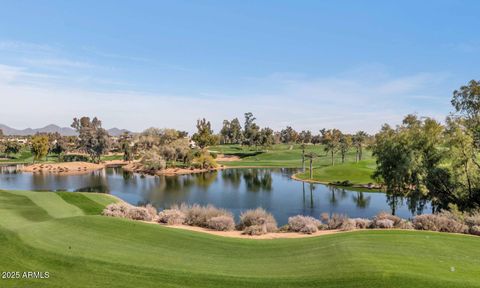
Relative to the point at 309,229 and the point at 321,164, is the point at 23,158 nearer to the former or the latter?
the point at 321,164

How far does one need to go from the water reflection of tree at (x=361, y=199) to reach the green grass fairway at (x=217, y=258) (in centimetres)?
2610

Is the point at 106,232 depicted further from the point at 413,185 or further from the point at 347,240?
the point at 413,185

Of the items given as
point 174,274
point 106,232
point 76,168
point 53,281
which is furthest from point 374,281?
point 76,168

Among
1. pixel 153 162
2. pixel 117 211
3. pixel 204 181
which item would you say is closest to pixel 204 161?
pixel 153 162

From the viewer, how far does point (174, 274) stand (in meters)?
11.6

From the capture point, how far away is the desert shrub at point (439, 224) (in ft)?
68.3

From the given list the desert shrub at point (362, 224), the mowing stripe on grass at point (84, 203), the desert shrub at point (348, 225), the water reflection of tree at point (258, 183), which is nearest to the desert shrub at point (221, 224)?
the desert shrub at point (348, 225)

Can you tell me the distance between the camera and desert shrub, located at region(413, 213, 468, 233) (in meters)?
20.8

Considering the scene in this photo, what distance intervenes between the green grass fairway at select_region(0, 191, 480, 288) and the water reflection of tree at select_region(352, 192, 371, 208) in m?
26.1

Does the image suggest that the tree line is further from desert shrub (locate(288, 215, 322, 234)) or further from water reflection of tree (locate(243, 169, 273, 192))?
water reflection of tree (locate(243, 169, 273, 192))

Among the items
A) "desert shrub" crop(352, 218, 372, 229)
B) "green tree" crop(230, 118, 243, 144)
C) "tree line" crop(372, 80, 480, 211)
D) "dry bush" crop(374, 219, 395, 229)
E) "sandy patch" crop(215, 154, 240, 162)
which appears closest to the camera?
"dry bush" crop(374, 219, 395, 229)

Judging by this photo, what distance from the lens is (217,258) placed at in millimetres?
14047

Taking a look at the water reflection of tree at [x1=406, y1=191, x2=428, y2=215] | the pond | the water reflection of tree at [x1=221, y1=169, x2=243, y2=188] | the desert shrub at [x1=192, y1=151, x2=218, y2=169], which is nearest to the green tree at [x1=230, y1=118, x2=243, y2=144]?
the desert shrub at [x1=192, y1=151, x2=218, y2=169]

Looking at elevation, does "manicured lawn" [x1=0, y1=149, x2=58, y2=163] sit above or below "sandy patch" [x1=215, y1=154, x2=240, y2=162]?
above
